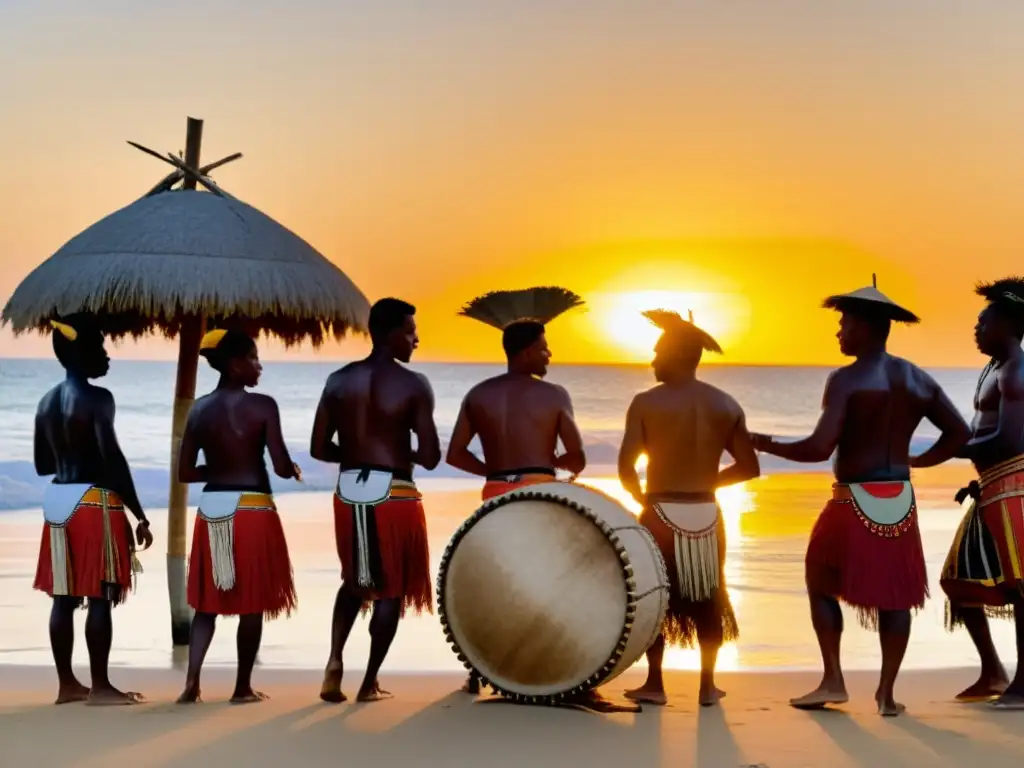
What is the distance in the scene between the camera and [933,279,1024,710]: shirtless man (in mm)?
7848

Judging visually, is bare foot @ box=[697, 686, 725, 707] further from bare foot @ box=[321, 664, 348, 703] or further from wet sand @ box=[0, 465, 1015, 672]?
bare foot @ box=[321, 664, 348, 703]

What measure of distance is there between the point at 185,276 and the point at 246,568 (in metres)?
2.16

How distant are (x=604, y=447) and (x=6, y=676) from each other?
30.1 meters

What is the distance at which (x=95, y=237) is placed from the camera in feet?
31.2

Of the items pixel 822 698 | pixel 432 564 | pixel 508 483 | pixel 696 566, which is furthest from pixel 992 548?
pixel 432 564

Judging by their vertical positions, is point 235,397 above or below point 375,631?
above

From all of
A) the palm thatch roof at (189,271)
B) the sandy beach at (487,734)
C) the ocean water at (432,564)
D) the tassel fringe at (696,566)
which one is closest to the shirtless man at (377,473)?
the sandy beach at (487,734)

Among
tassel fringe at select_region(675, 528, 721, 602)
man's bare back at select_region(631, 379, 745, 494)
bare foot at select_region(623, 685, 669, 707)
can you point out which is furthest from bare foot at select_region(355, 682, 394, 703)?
man's bare back at select_region(631, 379, 745, 494)

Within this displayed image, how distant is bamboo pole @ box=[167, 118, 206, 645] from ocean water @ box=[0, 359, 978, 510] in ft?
52.9

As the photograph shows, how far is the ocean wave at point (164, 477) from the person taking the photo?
2662 cm

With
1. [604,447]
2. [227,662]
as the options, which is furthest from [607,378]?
[227,662]

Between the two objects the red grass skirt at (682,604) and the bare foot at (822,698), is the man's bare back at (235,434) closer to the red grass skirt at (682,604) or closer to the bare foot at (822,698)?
the red grass skirt at (682,604)

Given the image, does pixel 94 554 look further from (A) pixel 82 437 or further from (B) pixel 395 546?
(B) pixel 395 546

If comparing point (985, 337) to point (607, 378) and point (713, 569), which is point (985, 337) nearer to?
point (713, 569)
